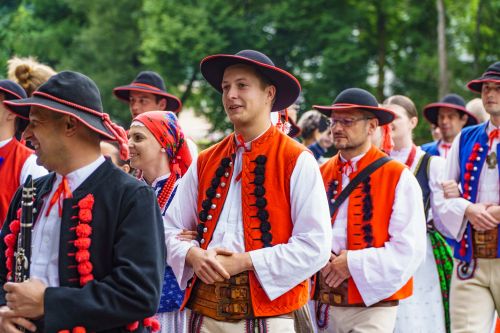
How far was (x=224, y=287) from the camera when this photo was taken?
14.5 ft

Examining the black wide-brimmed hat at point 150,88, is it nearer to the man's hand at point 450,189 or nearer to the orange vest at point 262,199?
the man's hand at point 450,189

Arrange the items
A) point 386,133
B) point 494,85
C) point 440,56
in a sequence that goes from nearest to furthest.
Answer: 1. point 494,85
2. point 386,133
3. point 440,56

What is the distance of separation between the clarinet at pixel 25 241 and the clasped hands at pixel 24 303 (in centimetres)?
7

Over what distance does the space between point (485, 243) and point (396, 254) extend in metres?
1.27

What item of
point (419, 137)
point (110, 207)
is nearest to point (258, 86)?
point (110, 207)

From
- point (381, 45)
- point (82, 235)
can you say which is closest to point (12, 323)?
point (82, 235)

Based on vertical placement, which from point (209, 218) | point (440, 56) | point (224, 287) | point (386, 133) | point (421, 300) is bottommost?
point (421, 300)

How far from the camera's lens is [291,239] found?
4.35m

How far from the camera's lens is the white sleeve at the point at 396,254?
548 centimetres

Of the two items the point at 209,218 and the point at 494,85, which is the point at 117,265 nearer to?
the point at 209,218

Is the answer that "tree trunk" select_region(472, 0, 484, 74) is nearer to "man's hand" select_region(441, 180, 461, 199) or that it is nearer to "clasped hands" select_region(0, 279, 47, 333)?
"man's hand" select_region(441, 180, 461, 199)

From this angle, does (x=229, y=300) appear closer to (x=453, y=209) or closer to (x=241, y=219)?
(x=241, y=219)

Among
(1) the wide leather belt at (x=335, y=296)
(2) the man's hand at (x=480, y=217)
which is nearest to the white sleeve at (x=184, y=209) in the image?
(1) the wide leather belt at (x=335, y=296)

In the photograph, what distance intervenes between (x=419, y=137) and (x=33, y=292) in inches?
989
